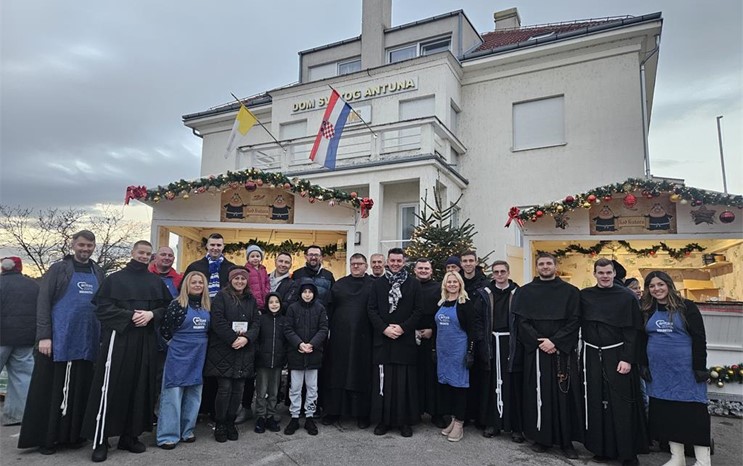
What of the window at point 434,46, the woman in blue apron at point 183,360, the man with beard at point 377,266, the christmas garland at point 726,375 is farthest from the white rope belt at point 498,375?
the window at point 434,46

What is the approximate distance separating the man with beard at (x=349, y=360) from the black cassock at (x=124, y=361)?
2.02 metres

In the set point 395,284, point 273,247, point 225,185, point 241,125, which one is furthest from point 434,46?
point 395,284

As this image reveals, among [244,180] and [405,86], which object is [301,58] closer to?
[405,86]

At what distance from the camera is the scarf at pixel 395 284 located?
5.68 metres

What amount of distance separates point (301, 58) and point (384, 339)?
1556cm

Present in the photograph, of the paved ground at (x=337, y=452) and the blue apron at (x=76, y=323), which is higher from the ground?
the blue apron at (x=76, y=323)

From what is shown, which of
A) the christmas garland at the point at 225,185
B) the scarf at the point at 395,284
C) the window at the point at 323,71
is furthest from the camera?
the window at the point at 323,71

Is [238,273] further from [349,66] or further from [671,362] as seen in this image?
[349,66]

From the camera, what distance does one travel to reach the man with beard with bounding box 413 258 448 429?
5804 millimetres

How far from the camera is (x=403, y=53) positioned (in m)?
16.6

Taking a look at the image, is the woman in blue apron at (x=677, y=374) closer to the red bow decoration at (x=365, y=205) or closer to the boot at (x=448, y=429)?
the boot at (x=448, y=429)

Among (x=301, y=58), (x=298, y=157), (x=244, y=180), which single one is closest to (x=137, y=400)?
(x=244, y=180)

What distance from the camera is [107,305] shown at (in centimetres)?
458

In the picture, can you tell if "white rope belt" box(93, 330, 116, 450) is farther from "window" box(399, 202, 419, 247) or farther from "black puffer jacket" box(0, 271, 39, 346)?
"window" box(399, 202, 419, 247)
